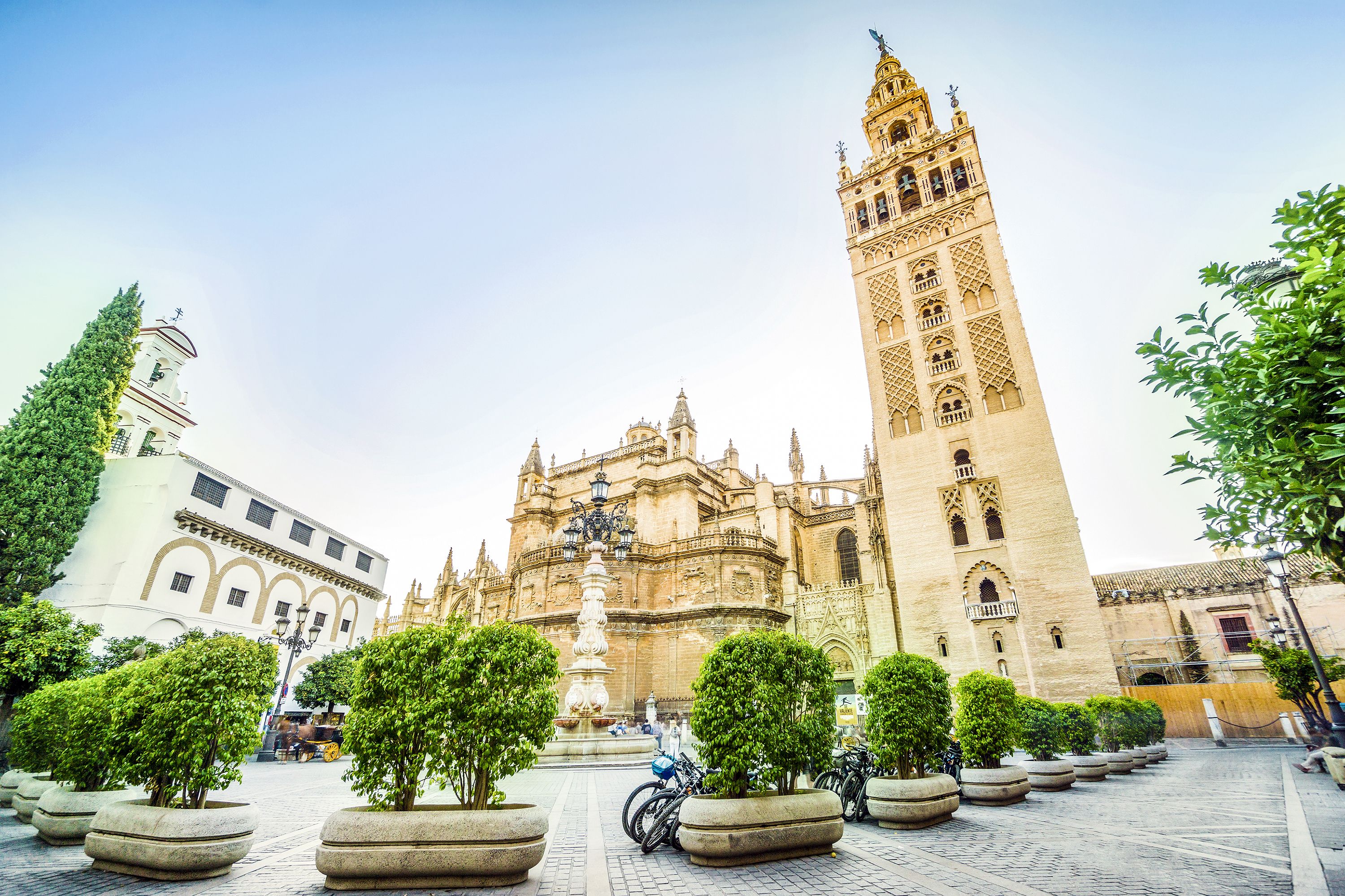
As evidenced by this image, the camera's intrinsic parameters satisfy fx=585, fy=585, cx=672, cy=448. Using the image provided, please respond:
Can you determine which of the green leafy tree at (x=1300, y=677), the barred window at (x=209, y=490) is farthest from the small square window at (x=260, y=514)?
→ the green leafy tree at (x=1300, y=677)

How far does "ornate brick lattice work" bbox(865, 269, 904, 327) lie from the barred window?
102 feet

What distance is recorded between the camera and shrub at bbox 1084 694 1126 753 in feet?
43.8

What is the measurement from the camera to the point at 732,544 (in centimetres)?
3119

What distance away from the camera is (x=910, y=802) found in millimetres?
7383

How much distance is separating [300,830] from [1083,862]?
8.95m

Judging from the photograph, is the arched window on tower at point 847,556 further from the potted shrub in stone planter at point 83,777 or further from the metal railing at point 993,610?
the potted shrub in stone planter at point 83,777

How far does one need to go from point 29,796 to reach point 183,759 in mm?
4805

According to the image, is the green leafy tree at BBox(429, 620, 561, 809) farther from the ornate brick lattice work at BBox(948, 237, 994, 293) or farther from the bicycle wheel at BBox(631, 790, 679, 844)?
the ornate brick lattice work at BBox(948, 237, 994, 293)

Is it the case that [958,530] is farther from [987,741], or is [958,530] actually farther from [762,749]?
[762,749]

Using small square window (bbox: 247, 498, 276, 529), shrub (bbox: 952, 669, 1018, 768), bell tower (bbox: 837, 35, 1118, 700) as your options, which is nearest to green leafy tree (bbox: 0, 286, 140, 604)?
small square window (bbox: 247, 498, 276, 529)

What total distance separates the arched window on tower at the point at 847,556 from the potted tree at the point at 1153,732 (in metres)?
17.9

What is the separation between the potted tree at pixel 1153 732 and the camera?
14859 millimetres

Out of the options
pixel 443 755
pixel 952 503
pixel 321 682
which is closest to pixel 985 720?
pixel 443 755

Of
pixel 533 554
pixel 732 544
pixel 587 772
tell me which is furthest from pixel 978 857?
pixel 533 554
